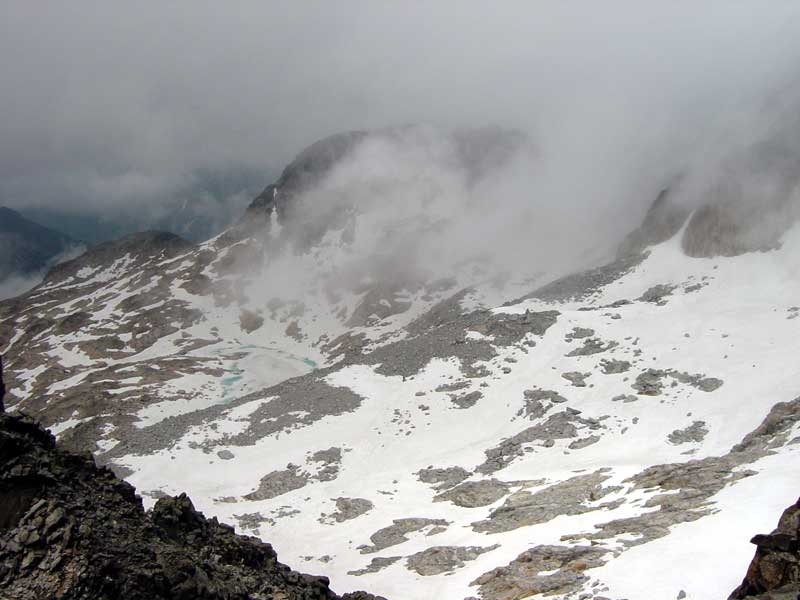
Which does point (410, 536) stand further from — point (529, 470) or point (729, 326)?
point (729, 326)

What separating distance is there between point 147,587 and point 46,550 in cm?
248

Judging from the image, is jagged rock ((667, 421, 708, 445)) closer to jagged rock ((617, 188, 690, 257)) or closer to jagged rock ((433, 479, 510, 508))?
jagged rock ((433, 479, 510, 508))

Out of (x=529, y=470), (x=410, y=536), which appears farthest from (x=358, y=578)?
(x=529, y=470)

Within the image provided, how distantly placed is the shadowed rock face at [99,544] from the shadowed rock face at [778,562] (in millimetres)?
12248

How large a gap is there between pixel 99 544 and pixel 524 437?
38.6 meters

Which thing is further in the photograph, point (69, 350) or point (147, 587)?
point (69, 350)

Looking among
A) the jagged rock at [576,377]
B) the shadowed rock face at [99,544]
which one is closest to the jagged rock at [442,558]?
the shadowed rock face at [99,544]

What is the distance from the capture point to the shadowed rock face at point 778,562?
13234 mm

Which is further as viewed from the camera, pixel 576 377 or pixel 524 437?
pixel 576 377

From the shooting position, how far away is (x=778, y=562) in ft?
44.5

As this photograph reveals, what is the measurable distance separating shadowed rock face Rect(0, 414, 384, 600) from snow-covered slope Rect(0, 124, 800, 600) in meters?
9.81

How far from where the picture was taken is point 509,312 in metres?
74.8

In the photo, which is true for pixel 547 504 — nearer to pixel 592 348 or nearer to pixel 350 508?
pixel 350 508

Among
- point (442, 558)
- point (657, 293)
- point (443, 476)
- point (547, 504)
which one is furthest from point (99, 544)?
point (657, 293)
